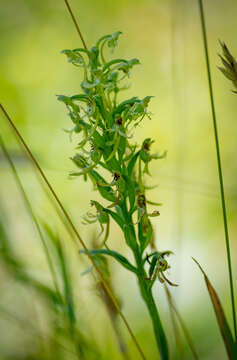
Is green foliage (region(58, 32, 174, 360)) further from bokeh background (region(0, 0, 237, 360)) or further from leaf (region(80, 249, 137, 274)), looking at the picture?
bokeh background (region(0, 0, 237, 360))

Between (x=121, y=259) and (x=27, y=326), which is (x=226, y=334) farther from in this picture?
(x=27, y=326)

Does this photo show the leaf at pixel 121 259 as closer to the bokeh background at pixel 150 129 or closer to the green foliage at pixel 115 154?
the green foliage at pixel 115 154

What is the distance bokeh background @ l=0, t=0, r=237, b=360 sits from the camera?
114 cm

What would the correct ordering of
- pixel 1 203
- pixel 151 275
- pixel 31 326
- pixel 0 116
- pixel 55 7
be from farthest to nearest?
pixel 55 7 → pixel 0 116 → pixel 1 203 → pixel 31 326 → pixel 151 275

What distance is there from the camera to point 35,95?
59.0 inches

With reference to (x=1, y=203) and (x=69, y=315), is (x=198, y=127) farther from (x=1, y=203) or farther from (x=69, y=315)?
(x=69, y=315)

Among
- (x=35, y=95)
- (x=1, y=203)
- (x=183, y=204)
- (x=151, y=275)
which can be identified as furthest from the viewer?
(x=35, y=95)

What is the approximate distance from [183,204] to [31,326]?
0.76 metres

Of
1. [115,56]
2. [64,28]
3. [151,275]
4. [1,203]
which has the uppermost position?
[64,28]

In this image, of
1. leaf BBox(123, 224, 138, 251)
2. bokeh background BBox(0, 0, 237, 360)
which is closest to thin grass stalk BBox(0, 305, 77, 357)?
bokeh background BBox(0, 0, 237, 360)

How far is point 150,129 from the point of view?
1.51 meters

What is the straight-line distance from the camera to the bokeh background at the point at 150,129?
1142 mm

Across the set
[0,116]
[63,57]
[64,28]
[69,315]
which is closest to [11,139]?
[0,116]

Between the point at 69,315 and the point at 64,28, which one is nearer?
the point at 69,315
